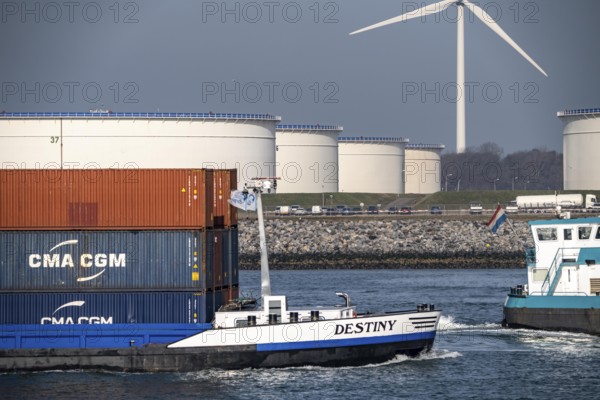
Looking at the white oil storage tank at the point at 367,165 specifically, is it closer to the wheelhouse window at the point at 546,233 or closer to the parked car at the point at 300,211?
the parked car at the point at 300,211

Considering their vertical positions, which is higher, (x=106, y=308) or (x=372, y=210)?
(x=372, y=210)

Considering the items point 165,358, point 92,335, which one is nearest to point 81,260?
point 92,335

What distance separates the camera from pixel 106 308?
37719 millimetres

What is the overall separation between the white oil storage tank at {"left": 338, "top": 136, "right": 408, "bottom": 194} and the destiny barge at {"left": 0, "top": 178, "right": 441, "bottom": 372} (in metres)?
109

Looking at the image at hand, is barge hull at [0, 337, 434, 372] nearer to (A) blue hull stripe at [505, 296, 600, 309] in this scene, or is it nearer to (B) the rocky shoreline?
(A) blue hull stripe at [505, 296, 600, 309]

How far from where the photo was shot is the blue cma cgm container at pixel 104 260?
122 feet

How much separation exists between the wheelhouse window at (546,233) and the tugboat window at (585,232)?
3.61 ft

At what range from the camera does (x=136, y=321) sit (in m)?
37.6

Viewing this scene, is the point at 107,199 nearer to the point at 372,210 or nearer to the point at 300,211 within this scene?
the point at 300,211

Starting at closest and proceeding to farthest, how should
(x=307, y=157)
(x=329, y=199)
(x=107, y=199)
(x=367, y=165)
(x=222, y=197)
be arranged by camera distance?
(x=107, y=199)
(x=222, y=197)
(x=329, y=199)
(x=307, y=157)
(x=367, y=165)

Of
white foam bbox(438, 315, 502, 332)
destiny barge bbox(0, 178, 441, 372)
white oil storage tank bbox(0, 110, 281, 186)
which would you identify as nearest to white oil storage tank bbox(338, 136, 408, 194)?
white oil storage tank bbox(0, 110, 281, 186)

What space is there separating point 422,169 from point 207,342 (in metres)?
129

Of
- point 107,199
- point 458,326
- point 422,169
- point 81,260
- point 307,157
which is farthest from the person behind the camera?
point 422,169

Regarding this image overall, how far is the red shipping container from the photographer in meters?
38.8
